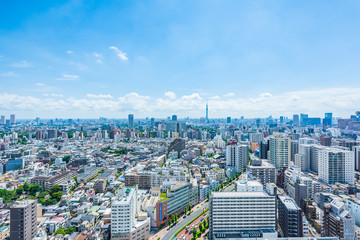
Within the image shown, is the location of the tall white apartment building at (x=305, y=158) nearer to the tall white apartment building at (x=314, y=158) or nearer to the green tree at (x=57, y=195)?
the tall white apartment building at (x=314, y=158)

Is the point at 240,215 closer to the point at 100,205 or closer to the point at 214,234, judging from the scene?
the point at 214,234

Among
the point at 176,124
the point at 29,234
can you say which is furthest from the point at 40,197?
the point at 176,124

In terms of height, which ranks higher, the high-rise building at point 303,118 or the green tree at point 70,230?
the high-rise building at point 303,118

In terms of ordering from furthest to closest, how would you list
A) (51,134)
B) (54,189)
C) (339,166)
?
(51,134), (339,166), (54,189)

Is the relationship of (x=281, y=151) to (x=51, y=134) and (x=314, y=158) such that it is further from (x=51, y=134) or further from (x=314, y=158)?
(x=51, y=134)

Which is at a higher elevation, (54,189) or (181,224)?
(54,189)

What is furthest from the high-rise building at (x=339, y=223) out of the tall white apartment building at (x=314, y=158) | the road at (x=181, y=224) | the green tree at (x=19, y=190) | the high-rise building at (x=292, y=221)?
the green tree at (x=19, y=190)

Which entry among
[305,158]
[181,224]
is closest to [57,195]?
[181,224]

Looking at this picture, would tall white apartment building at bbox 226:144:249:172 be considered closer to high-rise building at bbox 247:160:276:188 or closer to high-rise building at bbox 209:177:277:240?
high-rise building at bbox 247:160:276:188


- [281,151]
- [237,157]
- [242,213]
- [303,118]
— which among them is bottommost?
[242,213]
